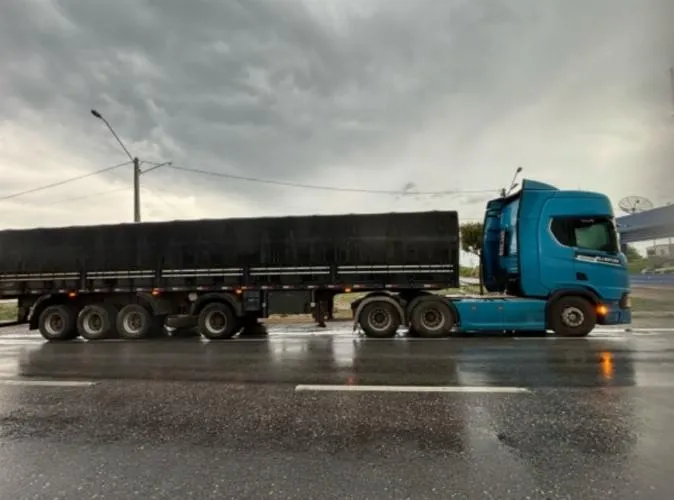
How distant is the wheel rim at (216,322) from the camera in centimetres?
1312

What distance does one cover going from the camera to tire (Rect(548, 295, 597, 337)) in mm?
11703

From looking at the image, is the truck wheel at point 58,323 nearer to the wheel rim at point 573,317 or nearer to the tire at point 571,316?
the tire at point 571,316

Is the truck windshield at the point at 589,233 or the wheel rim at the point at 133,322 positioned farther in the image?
the wheel rim at the point at 133,322

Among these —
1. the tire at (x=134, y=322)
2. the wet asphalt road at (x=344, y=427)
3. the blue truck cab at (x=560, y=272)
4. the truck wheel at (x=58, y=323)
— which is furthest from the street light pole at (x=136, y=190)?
the blue truck cab at (x=560, y=272)

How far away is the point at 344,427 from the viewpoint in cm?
503

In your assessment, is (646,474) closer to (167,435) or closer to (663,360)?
(167,435)

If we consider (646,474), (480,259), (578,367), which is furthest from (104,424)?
(480,259)

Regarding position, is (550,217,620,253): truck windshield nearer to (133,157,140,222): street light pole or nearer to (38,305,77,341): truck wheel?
(38,305,77,341): truck wheel

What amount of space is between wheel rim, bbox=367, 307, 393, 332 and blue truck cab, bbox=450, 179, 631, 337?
5.48ft

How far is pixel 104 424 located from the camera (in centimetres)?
531

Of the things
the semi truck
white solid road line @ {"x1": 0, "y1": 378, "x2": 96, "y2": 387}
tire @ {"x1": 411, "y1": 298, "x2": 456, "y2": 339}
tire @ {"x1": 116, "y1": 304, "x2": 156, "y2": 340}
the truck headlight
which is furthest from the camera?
tire @ {"x1": 116, "y1": 304, "x2": 156, "y2": 340}

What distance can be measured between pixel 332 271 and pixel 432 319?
2.84 metres

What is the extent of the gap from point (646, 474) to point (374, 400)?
3.03 metres

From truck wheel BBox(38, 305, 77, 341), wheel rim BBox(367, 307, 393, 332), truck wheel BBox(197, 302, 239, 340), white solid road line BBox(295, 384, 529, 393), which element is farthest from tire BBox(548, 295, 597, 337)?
truck wheel BBox(38, 305, 77, 341)
